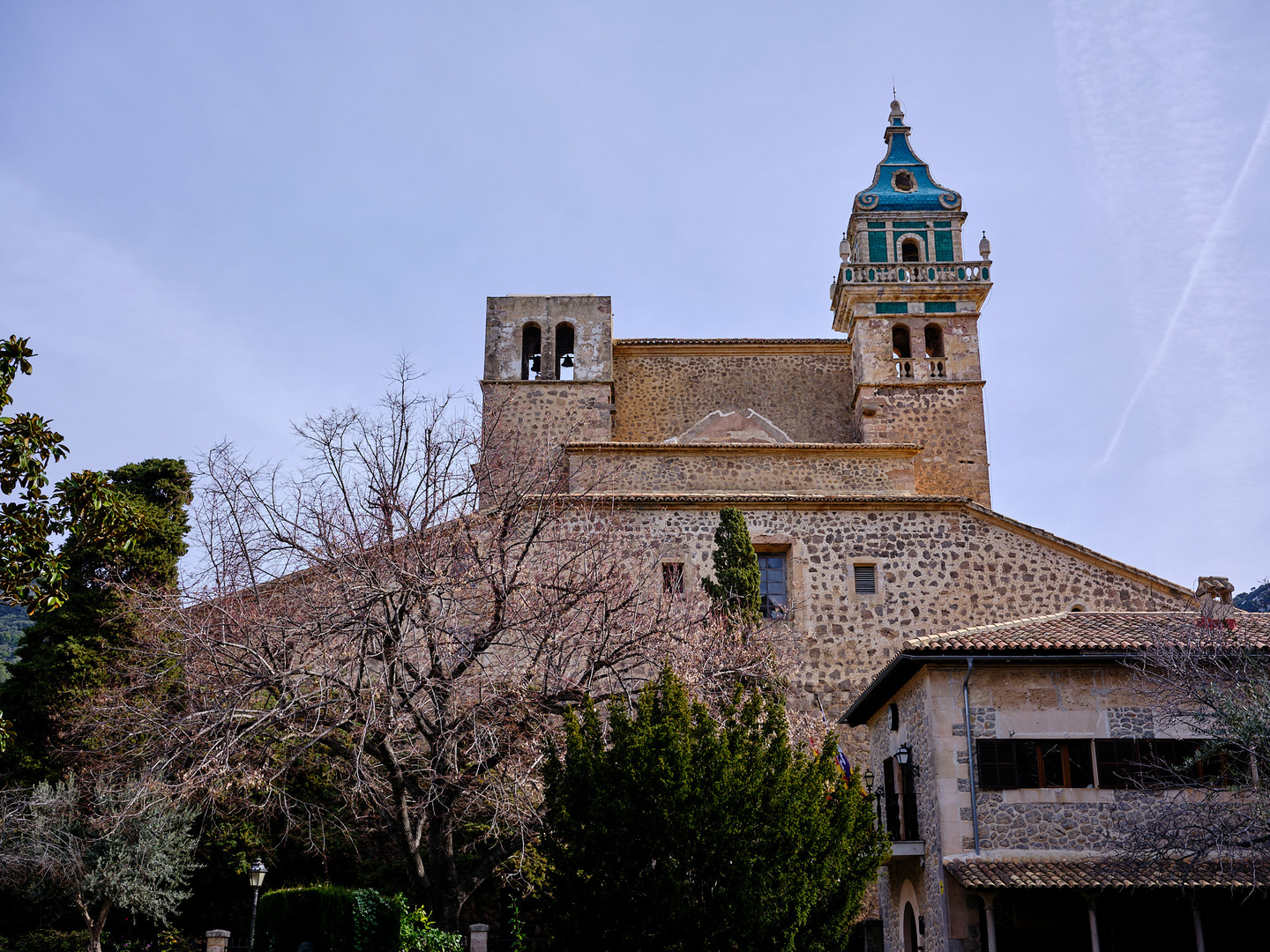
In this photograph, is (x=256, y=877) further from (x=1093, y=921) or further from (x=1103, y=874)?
(x=1103, y=874)

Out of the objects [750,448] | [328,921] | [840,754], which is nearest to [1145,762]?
[840,754]

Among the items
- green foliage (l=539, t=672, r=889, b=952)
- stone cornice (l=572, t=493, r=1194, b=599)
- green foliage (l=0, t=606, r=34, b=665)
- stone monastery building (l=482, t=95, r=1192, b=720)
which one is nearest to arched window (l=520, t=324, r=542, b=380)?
stone monastery building (l=482, t=95, r=1192, b=720)

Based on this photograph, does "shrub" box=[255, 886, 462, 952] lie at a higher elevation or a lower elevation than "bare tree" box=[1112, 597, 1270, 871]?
lower

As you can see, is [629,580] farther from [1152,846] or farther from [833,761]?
[1152,846]

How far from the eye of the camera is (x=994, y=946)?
14.4 metres

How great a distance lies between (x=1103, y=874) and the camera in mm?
14102

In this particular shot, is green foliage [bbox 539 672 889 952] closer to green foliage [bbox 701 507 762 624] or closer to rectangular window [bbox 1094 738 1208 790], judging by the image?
rectangular window [bbox 1094 738 1208 790]

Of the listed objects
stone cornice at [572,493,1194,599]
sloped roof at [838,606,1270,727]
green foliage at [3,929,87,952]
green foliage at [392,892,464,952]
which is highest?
stone cornice at [572,493,1194,599]

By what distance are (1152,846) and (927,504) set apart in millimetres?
11525

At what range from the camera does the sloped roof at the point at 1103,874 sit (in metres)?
13.8

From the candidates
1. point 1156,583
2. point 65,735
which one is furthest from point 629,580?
point 1156,583

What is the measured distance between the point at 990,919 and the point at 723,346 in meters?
19.4

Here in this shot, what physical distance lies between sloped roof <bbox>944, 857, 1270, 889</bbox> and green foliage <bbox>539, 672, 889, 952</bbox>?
332 cm

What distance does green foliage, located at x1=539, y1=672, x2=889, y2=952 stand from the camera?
1061 cm
